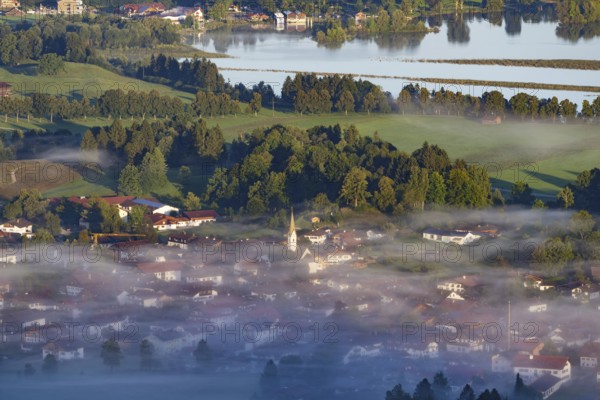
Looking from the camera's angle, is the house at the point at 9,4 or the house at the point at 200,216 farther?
the house at the point at 9,4

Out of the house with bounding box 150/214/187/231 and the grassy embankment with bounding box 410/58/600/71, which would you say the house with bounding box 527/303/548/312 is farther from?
the grassy embankment with bounding box 410/58/600/71

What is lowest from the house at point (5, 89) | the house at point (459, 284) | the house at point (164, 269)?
the house at point (459, 284)

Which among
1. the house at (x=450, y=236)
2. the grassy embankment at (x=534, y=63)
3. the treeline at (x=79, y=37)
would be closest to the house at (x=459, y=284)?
the house at (x=450, y=236)

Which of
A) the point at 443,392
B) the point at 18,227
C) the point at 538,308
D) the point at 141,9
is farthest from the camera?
the point at 141,9

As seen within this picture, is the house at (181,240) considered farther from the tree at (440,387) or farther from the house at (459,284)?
the tree at (440,387)

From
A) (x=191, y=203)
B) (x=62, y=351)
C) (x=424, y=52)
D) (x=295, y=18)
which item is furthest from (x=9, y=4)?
(x=62, y=351)

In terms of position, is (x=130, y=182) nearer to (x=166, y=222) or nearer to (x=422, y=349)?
(x=166, y=222)
